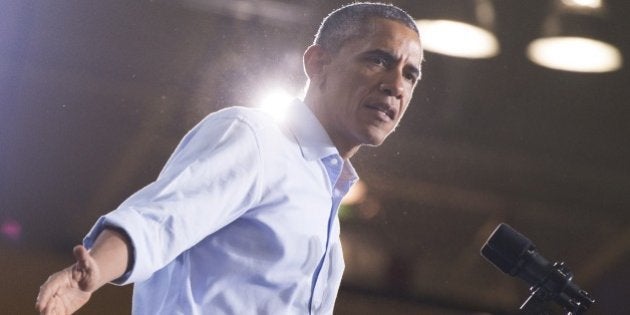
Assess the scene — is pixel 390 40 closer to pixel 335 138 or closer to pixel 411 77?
pixel 411 77

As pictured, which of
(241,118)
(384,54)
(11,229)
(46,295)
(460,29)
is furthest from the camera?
(460,29)

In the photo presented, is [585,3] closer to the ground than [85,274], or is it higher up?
higher up

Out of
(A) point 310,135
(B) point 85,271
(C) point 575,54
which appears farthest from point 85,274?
(C) point 575,54

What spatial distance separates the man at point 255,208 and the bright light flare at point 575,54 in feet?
3.14

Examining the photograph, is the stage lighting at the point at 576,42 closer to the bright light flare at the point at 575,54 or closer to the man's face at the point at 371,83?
the bright light flare at the point at 575,54

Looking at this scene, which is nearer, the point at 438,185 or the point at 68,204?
the point at 68,204

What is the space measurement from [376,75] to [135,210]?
0.51 m

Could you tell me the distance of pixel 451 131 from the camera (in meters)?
2.07

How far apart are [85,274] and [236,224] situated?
277mm

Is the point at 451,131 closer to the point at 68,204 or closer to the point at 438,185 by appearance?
the point at 438,185

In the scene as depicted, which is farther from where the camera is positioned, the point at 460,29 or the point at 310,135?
the point at 460,29

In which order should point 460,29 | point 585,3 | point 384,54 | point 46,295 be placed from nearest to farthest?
point 46,295 < point 384,54 < point 460,29 < point 585,3

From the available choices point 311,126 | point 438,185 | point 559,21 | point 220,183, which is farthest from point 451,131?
point 220,183

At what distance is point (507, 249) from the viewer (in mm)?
1093
